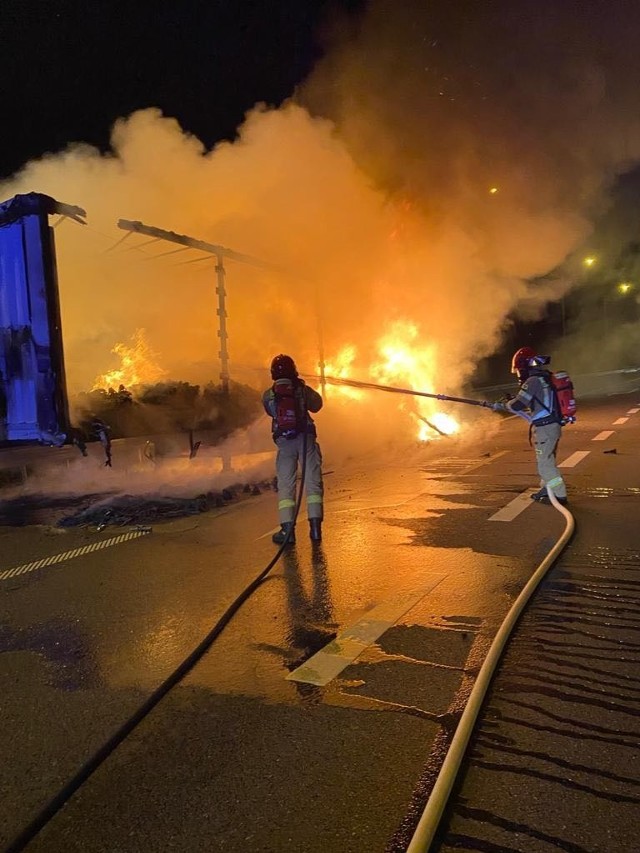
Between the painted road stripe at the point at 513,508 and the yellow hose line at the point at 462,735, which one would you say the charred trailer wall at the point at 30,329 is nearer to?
the yellow hose line at the point at 462,735

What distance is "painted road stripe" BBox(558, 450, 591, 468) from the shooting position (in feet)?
30.2

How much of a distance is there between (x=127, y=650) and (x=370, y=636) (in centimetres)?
127

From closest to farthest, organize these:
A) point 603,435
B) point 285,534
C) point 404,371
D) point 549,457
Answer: point 285,534 → point 549,457 → point 603,435 → point 404,371

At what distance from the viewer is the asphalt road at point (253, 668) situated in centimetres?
201

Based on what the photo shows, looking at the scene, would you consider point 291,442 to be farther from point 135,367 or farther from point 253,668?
point 135,367

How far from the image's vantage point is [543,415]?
667 cm

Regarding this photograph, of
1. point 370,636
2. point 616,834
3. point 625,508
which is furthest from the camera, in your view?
point 625,508

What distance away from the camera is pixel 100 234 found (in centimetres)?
888

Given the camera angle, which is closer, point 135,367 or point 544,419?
point 544,419

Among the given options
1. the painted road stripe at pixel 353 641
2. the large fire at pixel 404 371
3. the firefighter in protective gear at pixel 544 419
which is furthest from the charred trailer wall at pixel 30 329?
the large fire at pixel 404 371

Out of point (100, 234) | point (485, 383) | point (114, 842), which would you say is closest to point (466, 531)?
point (114, 842)

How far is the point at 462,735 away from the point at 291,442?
A: 11.8 ft

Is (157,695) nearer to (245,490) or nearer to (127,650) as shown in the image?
(127,650)

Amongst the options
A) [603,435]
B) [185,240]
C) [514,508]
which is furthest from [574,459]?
[185,240]
